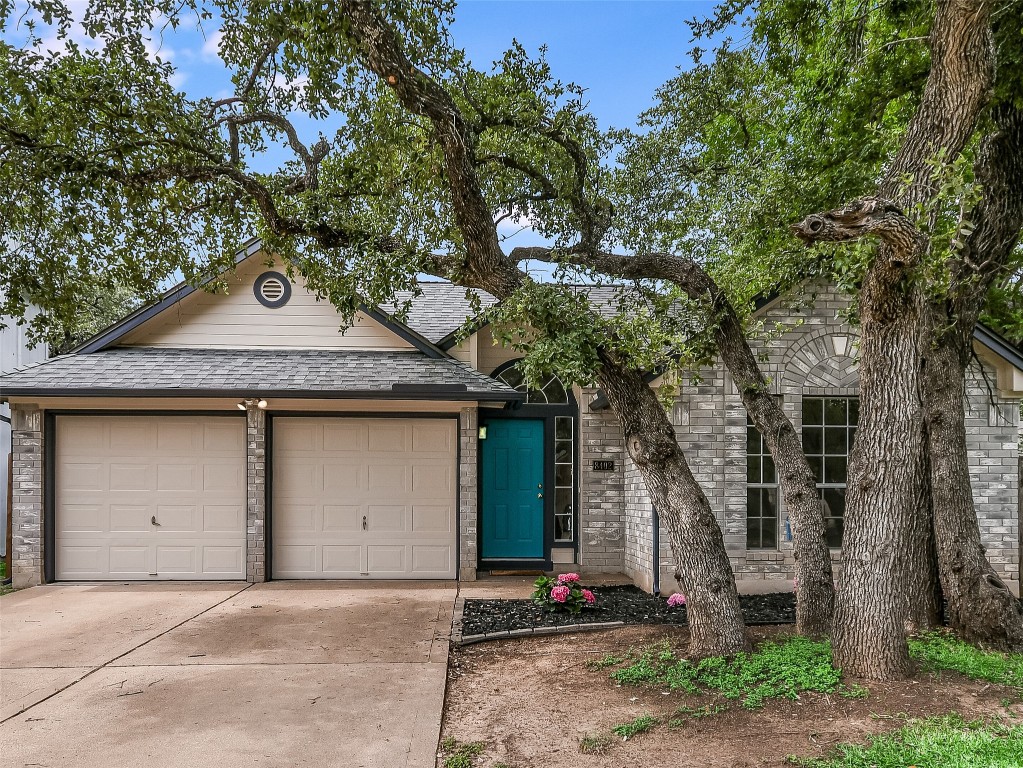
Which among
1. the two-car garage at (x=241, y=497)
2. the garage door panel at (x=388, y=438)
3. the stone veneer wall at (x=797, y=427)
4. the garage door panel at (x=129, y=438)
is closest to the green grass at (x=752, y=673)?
the stone veneer wall at (x=797, y=427)

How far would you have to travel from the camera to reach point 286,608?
7.57m

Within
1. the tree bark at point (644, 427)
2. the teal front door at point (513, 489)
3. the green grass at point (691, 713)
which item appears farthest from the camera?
the teal front door at point (513, 489)

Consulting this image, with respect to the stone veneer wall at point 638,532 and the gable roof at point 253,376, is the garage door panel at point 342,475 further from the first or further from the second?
the stone veneer wall at point 638,532

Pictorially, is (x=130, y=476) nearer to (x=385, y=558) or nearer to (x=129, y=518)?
(x=129, y=518)

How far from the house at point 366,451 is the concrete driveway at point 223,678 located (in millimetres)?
1026

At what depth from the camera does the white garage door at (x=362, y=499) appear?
9305 millimetres

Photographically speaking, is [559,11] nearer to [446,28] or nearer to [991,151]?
[446,28]

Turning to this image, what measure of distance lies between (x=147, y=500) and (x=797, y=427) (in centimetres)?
863

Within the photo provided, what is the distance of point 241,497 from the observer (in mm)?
9234

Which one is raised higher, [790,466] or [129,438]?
[129,438]

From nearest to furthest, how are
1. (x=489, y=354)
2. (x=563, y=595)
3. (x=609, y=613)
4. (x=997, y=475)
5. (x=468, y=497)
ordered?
(x=563, y=595)
(x=609, y=613)
(x=997, y=475)
(x=468, y=497)
(x=489, y=354)

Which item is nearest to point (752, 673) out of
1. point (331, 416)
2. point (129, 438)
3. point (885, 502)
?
point (885, 502)

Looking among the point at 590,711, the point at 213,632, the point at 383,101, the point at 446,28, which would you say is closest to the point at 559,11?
the point at 446,28

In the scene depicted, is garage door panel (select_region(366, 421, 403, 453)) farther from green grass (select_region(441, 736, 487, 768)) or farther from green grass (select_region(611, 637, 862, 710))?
green grass (select_region(441, 736, 487, 768))
